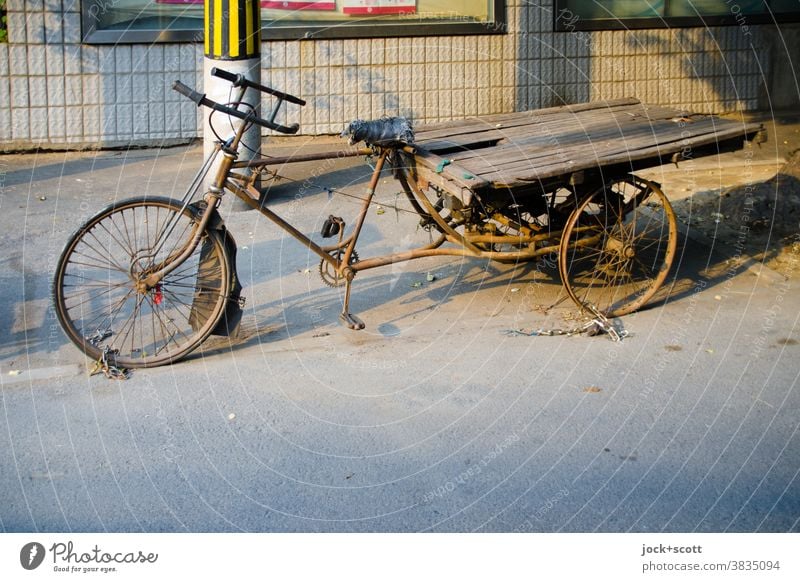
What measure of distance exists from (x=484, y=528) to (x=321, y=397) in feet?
4.65

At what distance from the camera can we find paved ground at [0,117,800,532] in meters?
4.38

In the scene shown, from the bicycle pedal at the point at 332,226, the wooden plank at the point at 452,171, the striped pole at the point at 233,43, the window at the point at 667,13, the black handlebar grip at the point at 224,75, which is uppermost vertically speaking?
the window at the point at 667,13

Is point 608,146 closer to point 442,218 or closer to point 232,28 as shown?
point 442,218

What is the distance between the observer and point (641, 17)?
1120cm

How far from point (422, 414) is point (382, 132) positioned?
1.67 meters

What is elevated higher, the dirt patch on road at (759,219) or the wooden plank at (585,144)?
the wooden plank at (585,144)

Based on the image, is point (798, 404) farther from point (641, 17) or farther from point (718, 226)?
point (641, 17)

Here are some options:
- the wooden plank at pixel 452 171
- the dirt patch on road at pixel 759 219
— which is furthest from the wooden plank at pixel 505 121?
the dirt patch on road at pixel 759 219

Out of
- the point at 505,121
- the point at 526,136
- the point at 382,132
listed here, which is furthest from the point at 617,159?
the point at 382,132

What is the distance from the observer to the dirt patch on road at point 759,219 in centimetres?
740

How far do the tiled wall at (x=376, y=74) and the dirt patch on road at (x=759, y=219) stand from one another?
306 cm

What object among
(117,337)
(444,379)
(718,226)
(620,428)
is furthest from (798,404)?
(117,337)

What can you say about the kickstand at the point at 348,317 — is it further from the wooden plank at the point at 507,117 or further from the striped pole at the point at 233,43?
the striped pole at the point at 233,43

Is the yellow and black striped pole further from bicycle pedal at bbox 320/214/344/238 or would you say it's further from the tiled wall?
bicycle pedal at bbox 320/214/344/238
